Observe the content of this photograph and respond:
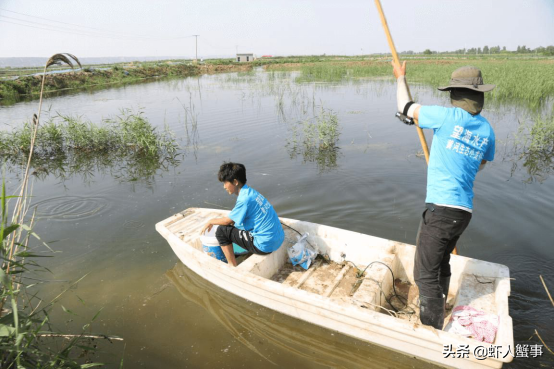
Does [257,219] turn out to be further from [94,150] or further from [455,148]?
[94,150]

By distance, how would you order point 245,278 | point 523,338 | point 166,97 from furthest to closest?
point 166,97
point 245,278
point 523,338

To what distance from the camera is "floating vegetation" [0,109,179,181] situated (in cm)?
804

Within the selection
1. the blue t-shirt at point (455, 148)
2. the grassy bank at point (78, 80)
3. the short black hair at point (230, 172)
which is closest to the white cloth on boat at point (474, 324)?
the blue t-shirt at point (455, 148)

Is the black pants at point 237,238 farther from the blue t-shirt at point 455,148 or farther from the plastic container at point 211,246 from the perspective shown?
the blue t-shirt at point 455,148

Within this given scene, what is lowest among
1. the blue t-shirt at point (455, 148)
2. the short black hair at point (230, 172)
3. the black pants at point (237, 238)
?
the black pants at point (237, 238)

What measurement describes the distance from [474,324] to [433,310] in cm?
33

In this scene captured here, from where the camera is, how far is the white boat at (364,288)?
2545 mm

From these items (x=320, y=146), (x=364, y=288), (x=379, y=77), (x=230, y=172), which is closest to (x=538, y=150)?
(x=320, y=146)

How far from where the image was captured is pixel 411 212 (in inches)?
213

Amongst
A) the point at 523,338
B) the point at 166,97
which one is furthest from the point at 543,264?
the point at 166,97

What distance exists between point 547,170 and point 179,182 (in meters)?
7.26

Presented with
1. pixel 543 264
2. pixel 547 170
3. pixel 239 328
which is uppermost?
pixel 547 170

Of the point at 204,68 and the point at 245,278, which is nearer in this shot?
the point at 245,278

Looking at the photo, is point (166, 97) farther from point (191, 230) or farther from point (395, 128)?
point (191, 230)
